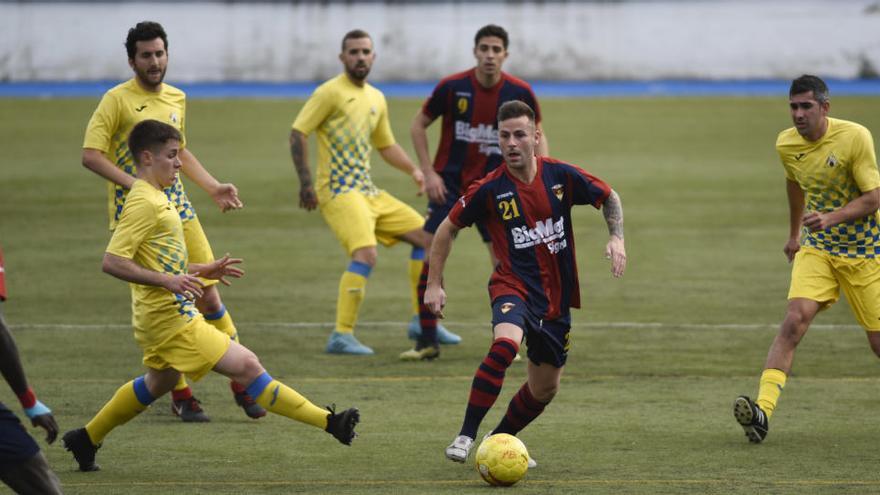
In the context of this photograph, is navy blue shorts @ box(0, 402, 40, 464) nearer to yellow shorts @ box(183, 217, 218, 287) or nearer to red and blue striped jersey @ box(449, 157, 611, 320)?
red and blue striped jersey @ box(449, 157, 611, 320)

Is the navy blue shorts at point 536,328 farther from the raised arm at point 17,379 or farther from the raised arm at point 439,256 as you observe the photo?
the raised arm at point 17,379

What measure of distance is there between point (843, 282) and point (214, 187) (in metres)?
3.96

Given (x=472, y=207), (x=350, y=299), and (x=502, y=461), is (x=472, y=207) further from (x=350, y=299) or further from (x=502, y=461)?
(x=350, y=299)

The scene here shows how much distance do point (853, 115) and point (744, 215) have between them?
10917 millimetres

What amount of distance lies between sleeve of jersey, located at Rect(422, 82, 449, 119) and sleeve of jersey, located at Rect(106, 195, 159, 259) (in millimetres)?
4637

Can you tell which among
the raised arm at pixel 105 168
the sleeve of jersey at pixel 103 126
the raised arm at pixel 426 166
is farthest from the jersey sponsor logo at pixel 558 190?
the raised arm at pixel 426 166

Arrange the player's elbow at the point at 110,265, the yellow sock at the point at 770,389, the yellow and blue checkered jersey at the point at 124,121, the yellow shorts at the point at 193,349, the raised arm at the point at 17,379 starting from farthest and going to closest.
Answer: the yellow and blue checkered jersey at the point at 124,121 → the yellow sock at the point at 770,389 → the yellow shorts at the point at 193,349 → the player's elbow at the point at 110,265 → the raised arm at the point at 17,379

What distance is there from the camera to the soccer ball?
705 cm

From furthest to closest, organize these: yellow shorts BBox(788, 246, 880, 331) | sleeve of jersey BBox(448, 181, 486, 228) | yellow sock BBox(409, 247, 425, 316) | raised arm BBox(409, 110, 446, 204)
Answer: yellow sock BBox(409, 247, 425, 316), raised arm BBox(409, 110, 446, 204), yellow shorts BBox(788, 246, 880, 331), sleeve of jersey BBox(448, 181, 486, 228)

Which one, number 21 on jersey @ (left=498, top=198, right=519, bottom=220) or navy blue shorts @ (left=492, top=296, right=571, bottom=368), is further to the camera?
number 21 on jersey @ (left=498, top=198, right=519, bottom=220)

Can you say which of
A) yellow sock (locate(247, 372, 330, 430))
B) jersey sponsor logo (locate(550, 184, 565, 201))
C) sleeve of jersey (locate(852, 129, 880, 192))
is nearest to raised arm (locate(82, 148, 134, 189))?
yellow sock (locate(247, 372, 330, 430))

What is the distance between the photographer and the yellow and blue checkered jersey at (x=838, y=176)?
331 inches

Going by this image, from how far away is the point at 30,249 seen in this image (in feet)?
54.6

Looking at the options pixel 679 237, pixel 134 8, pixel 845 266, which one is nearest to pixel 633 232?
pixel 679 237
